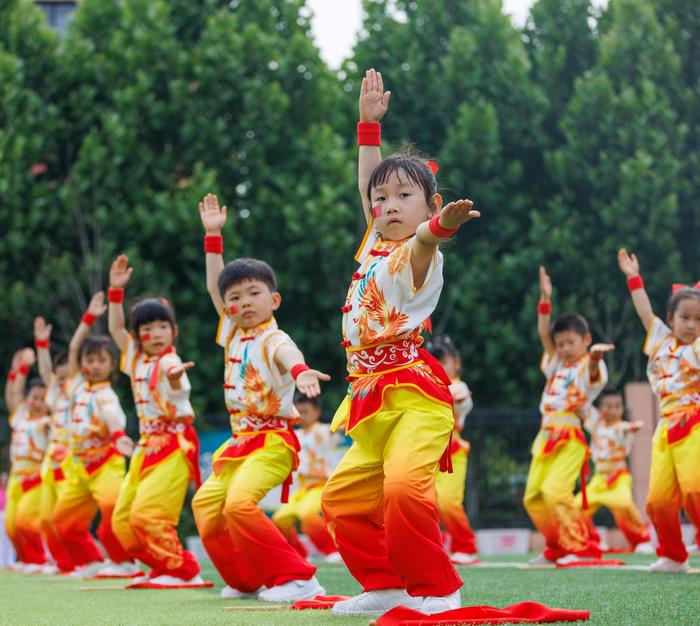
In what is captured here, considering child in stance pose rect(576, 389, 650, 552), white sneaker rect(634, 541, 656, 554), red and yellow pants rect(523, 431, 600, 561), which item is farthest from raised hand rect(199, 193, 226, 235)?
white sneaker rect(634, 541, 656, 554)

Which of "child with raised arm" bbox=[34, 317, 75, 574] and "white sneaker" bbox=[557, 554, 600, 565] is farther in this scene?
"child with raised arm" bbox=[34, 317, 75, 574]

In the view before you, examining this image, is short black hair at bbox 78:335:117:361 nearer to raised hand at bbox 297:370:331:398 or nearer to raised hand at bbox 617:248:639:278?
raised hand at bbox 617:248:639:278

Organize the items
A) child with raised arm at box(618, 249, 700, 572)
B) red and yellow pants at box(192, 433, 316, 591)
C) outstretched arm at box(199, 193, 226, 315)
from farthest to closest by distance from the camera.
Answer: child with raised arm at box(618, 249, 700, 572) → outstretched arm at box(199, 193, 226, 315) → red and yellow pants at box(192, 433, 316, 591)

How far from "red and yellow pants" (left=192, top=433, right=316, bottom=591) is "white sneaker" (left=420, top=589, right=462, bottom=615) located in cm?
189

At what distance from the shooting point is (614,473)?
492 inches

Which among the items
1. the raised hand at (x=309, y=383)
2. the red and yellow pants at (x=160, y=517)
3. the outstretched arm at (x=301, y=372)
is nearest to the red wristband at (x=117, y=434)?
the red and yellow pants at (x=160, y=517)

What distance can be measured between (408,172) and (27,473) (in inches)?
315

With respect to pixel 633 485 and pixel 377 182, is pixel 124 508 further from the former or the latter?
pixel 633 485

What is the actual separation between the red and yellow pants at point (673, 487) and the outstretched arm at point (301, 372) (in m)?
2.67

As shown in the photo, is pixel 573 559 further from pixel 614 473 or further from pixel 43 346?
pixel 43 346

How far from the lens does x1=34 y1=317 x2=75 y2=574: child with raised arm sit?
1056 centimetres

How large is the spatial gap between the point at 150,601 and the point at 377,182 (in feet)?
9.24

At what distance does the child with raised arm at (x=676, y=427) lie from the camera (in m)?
7.74

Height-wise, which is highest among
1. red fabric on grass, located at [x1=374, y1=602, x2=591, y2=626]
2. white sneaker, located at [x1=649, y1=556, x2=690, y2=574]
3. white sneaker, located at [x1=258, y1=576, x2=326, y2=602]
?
red fabric on grass, located at [x1=374, y1=602, x2=591, y2=626]
